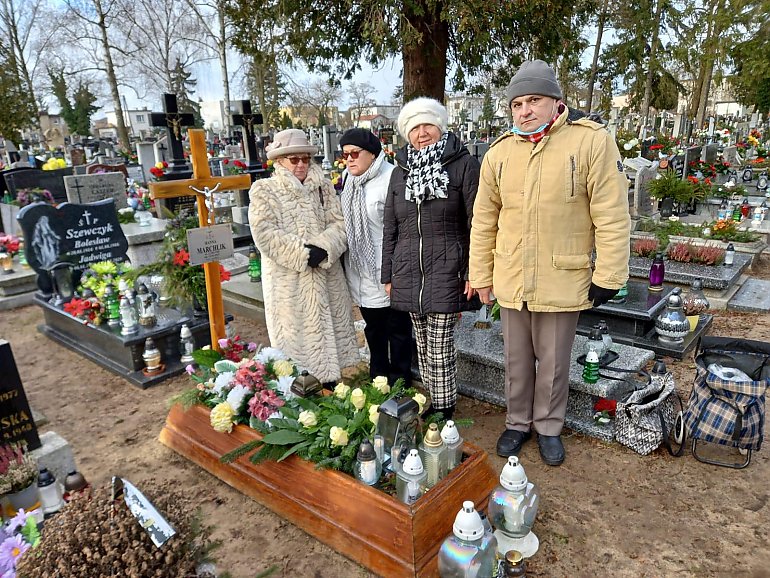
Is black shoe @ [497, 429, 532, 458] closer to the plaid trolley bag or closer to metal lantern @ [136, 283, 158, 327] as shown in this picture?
the plaid trolley bag

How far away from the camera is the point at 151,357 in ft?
14.5

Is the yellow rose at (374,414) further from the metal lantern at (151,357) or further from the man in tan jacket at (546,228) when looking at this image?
the metal lantern at (151,357)

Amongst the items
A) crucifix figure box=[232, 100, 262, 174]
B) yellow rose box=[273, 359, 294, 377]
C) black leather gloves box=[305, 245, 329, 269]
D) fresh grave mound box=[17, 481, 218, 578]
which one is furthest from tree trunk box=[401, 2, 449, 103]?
fresh grave mound box=[17, 481, 218, 578]

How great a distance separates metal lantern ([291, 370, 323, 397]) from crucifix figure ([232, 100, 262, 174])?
24.9 ft

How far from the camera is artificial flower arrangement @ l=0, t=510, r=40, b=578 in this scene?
172cm

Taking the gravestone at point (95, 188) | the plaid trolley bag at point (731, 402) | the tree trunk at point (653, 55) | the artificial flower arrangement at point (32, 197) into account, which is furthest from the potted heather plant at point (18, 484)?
the tree trunk at point (653, 55)

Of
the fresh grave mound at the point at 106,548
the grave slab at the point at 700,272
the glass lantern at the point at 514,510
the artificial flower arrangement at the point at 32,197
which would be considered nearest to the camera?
the fresh grave mound at the point at 106,548

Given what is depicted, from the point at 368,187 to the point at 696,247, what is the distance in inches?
186

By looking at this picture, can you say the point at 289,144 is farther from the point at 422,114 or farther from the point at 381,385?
the point at 381,385

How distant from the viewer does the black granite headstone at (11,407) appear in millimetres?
2633

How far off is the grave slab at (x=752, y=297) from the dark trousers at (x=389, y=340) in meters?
3.77

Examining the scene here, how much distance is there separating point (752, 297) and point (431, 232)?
4.46 meters

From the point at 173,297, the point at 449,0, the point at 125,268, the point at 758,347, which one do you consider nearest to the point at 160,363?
the point at 173,297

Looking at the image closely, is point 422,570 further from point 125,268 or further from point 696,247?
point 696,247
